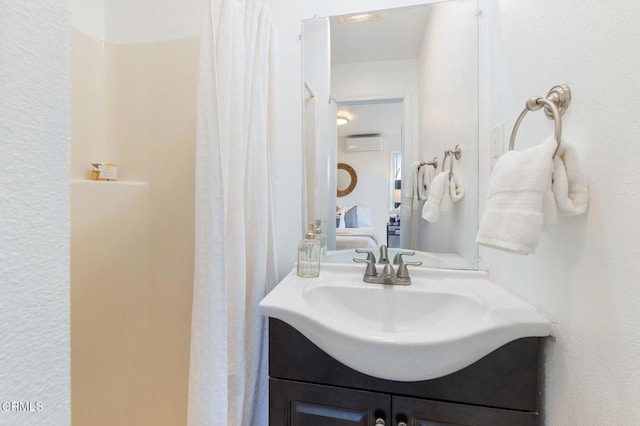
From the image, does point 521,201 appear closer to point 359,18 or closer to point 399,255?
point 399,255

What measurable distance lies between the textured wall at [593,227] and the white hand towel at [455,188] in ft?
1.13

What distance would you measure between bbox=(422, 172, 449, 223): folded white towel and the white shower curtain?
2.06ft

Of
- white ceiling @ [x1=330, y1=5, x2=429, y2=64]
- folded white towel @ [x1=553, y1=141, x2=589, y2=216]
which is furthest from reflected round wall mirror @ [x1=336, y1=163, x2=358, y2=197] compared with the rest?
folded white towel @ [x1=553, y1=141, x2=589, y2=216]

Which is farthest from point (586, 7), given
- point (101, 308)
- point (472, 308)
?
point (101, 308)

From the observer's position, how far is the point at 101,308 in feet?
3.84

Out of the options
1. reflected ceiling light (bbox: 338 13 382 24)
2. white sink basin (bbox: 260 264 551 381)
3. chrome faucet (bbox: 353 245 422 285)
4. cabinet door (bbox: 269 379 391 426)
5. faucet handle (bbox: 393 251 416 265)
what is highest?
reflected ceiling light (bbox: 338 13 382 24)

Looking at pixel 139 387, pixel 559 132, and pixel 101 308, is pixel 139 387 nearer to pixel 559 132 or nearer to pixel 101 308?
pixel 101 308

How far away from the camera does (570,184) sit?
0.55m

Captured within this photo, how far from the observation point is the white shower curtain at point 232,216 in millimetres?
782

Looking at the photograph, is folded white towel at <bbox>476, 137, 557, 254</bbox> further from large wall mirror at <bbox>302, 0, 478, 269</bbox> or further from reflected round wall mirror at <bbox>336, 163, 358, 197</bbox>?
reflected round wall mirror at <bbox>336, 163, 358, 197</bbox>

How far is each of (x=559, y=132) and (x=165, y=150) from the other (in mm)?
1355

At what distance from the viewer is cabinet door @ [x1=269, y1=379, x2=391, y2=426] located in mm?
723

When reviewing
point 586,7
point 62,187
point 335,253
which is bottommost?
point 335,253

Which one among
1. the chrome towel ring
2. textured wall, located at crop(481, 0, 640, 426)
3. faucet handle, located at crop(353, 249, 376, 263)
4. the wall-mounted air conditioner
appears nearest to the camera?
textured wall, located at crop(481, 0, 640, 426)
